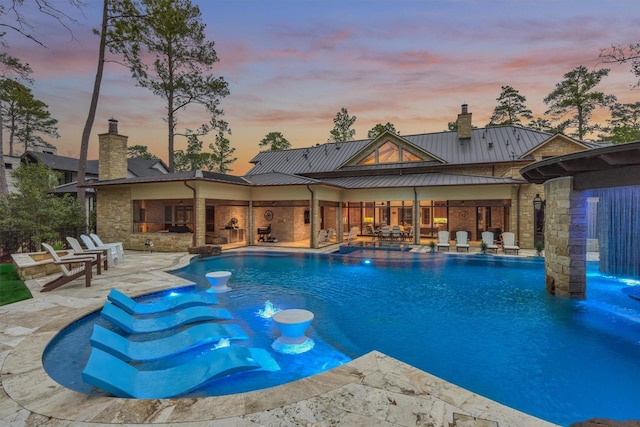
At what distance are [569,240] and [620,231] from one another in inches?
101

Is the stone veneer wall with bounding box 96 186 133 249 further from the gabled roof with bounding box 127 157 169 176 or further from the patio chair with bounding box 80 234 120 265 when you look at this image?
the gabled roof with bounding box 127 157 169 176

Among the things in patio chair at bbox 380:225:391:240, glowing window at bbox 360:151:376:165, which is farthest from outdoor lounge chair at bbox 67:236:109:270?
glowing window at bbox 360:151:376:165

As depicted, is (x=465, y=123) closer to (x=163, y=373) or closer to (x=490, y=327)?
(x=490, y=327)

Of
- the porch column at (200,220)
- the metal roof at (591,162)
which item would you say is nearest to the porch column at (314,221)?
the porch column at (200,220)

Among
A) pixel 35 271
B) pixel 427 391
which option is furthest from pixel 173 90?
pixel 427 391

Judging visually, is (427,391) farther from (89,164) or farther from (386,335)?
(89,164)

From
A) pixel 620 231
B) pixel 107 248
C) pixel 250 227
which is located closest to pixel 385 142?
pixel 250 227

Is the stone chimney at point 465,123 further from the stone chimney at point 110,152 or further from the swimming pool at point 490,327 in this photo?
the stone chimney at point 110,152

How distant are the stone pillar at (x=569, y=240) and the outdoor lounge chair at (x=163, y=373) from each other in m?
7.02

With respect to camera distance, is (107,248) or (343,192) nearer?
(107,248)

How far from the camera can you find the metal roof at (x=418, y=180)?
1447cm

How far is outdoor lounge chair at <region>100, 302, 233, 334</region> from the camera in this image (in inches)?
210

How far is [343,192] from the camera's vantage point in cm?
1786

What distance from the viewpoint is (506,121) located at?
108ft
